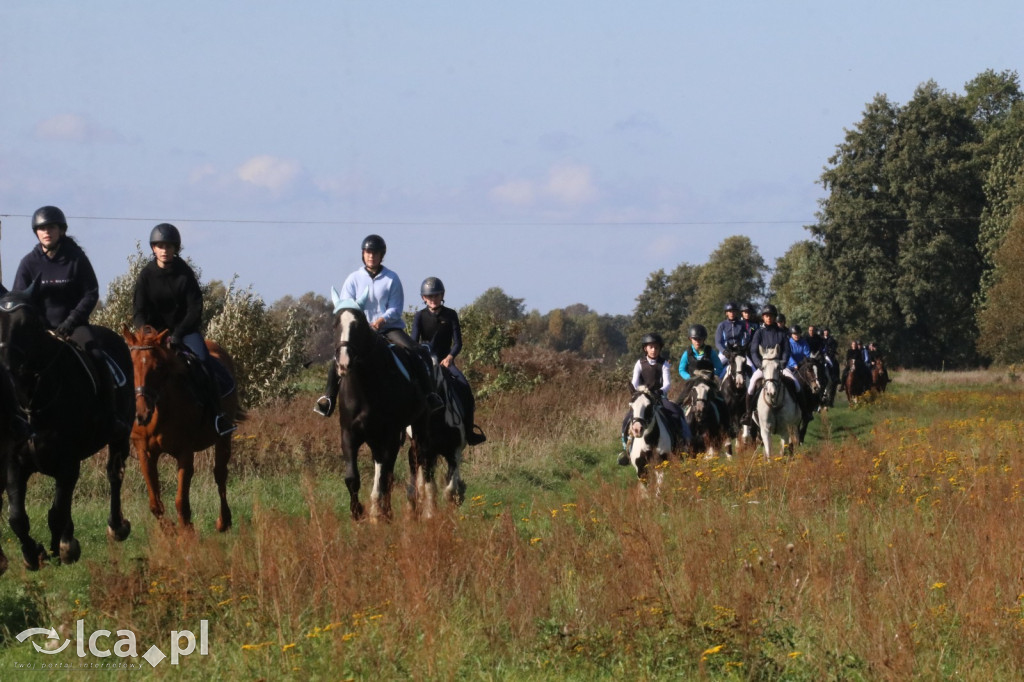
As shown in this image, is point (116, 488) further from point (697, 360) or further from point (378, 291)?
point (697, 360)

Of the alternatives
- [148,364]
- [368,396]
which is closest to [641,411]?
[368,396]

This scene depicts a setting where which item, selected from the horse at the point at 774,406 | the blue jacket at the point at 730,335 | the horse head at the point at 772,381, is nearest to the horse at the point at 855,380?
the blue jacket at the point at 730,335

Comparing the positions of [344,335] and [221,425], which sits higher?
[344,335]

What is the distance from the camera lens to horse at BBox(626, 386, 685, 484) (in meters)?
14.2

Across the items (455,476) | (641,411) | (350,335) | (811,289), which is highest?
(811,289)

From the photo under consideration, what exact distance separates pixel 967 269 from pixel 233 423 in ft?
195

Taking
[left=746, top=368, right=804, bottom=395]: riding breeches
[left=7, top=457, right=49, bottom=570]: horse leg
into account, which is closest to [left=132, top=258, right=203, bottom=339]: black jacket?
[left=7, top=457, right=49, bottom=570]: horse leg

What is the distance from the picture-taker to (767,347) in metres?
19.9

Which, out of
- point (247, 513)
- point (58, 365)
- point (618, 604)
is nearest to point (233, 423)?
point (247, 513)

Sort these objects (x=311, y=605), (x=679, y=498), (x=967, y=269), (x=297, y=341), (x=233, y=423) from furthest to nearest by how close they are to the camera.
Answer: 1. (x=967, y=269)
2. (x=297, y=341)
3. (x=233, y=423)
4. (x=679, y=498)
5. (x=311, y=605)

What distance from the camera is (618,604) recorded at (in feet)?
24.6

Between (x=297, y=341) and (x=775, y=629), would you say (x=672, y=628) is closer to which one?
(x=775, y=629)

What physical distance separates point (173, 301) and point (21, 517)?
120 inches

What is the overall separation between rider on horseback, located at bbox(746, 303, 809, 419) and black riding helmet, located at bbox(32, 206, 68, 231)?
38.3 feet
